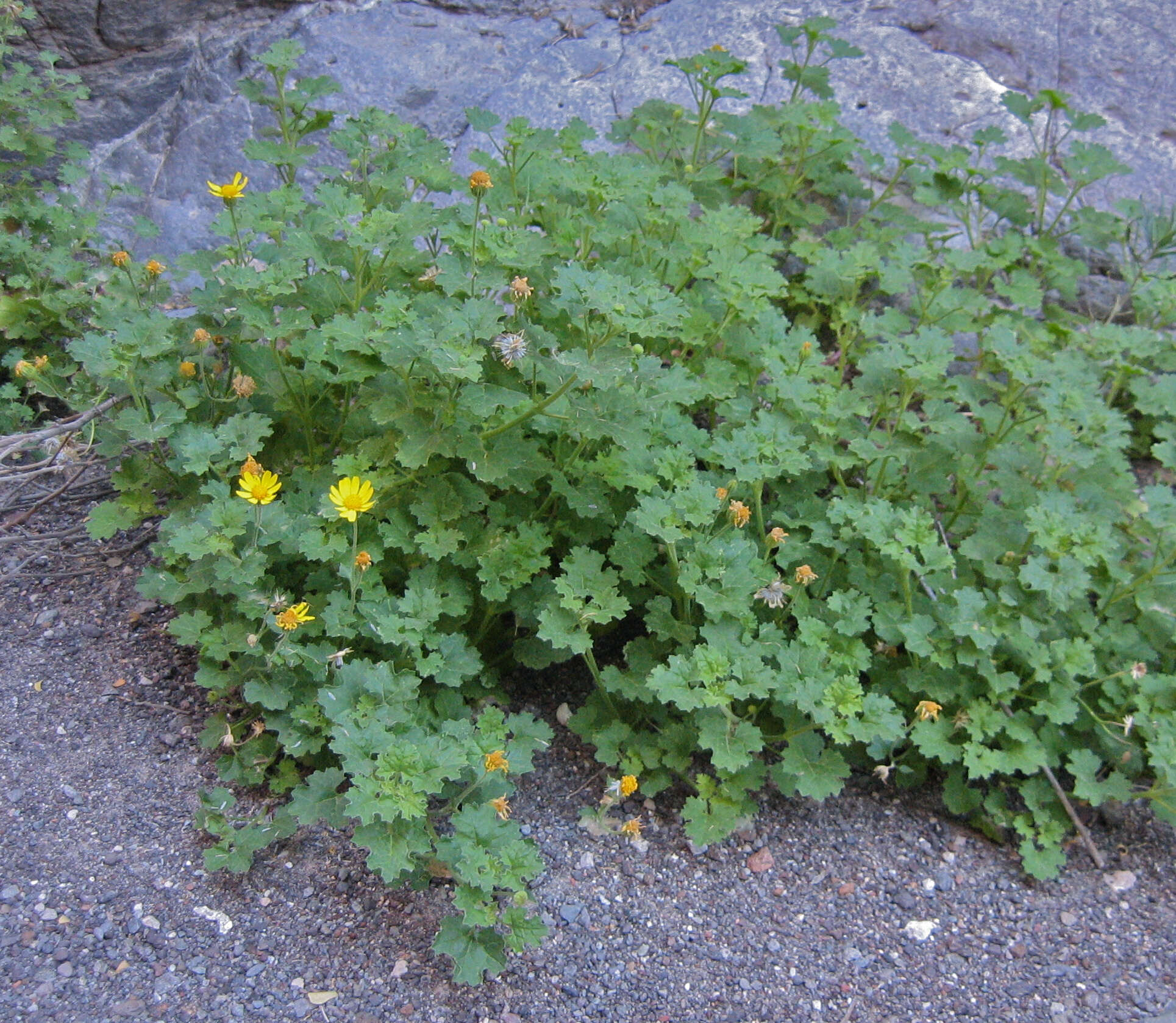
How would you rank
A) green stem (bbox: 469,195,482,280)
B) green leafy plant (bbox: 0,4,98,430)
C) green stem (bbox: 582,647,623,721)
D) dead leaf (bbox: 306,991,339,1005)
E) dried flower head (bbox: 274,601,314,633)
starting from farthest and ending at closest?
green leafy plant (bbox: 0,4,98,430) < green stem (bbox: 582,647,623,721) < green stem (bbox: 469,195,482,280) < dried flower head (bbox: 274,601,314,633) < dead leaf (bbox: 306,991,339,1005)

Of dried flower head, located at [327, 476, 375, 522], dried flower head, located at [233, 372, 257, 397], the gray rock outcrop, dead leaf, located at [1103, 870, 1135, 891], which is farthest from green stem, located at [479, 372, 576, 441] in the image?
the gray rock outcrop

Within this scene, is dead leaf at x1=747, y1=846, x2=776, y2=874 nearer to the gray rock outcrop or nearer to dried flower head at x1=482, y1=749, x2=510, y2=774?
dried flower head at x1=482, y1=749, x2=510, y2=774

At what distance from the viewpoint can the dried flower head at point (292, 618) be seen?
221cm

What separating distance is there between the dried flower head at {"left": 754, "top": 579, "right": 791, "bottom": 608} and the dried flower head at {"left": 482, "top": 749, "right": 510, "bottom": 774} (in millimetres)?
791

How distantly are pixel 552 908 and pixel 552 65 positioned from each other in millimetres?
3560

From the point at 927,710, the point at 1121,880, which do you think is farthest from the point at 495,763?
the point at 1121,880

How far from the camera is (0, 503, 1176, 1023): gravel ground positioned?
2.08m

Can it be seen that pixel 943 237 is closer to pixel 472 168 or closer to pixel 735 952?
pixel 472 168

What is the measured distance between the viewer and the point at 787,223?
3.91 m

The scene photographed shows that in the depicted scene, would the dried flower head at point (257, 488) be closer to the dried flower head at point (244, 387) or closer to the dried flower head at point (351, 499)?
the dried flower head at point (351, 499)

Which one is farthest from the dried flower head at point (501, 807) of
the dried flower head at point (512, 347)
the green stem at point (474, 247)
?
the green stem at point (474, 247)

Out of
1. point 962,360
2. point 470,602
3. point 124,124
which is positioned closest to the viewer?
point 470,602

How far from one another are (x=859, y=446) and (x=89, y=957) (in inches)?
87.0

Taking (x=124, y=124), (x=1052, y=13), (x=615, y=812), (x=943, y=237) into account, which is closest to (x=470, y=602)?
(x=615, y=812)
